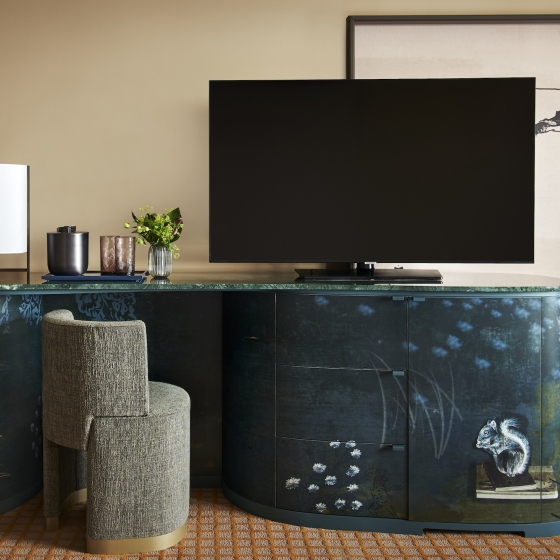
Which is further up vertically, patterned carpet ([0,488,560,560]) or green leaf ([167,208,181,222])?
green leaf ([167,208,181,222])

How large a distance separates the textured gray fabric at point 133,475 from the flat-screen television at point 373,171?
0.77m

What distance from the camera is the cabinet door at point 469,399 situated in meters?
2.37

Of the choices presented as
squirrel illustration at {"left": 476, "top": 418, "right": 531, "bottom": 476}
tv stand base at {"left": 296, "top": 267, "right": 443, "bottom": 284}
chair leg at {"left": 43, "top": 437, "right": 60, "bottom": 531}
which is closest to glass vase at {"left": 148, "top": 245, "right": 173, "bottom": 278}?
tv stand base at {"left": 296, "top": 267, "right": 443, "bottom": 284}

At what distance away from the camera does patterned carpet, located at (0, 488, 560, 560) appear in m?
2.27

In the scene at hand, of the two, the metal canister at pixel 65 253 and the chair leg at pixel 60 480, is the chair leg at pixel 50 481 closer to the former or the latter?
the chair leg at pixel 60 480

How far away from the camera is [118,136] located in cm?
291

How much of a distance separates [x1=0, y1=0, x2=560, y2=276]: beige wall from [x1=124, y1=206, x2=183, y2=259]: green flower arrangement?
20cm

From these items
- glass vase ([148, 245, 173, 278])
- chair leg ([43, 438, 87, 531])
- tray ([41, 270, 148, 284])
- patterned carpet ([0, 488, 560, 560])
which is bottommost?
patterned carpet ([0, 488, 560, 560])

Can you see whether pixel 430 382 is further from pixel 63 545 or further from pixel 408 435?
pixel 63 545

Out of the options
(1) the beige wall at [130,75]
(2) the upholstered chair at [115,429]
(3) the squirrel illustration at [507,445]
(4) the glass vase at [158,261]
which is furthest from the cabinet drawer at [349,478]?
(1) the beige wall at [130,75]

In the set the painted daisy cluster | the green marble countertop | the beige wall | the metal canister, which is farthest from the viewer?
the beige wall

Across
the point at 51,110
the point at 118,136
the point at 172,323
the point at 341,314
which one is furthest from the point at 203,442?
the point at 51,110

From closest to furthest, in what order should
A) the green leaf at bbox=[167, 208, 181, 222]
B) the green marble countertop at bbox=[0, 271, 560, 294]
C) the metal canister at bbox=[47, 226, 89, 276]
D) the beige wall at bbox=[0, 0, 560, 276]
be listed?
the green marble countertop at bbox=[0, 271, 560, 294] → the metal canister at bbox=[47, 226, 89, 276] → the green leaf at bbox=[167, 208, 181, 222] → the beige wall at bbox=[0, 0, 560, 276]

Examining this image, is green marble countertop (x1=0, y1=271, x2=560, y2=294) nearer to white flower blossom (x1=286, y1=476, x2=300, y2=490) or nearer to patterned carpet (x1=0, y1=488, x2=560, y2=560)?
white flower blossom (x1=286, y1=476, x2=300, y2=490)
